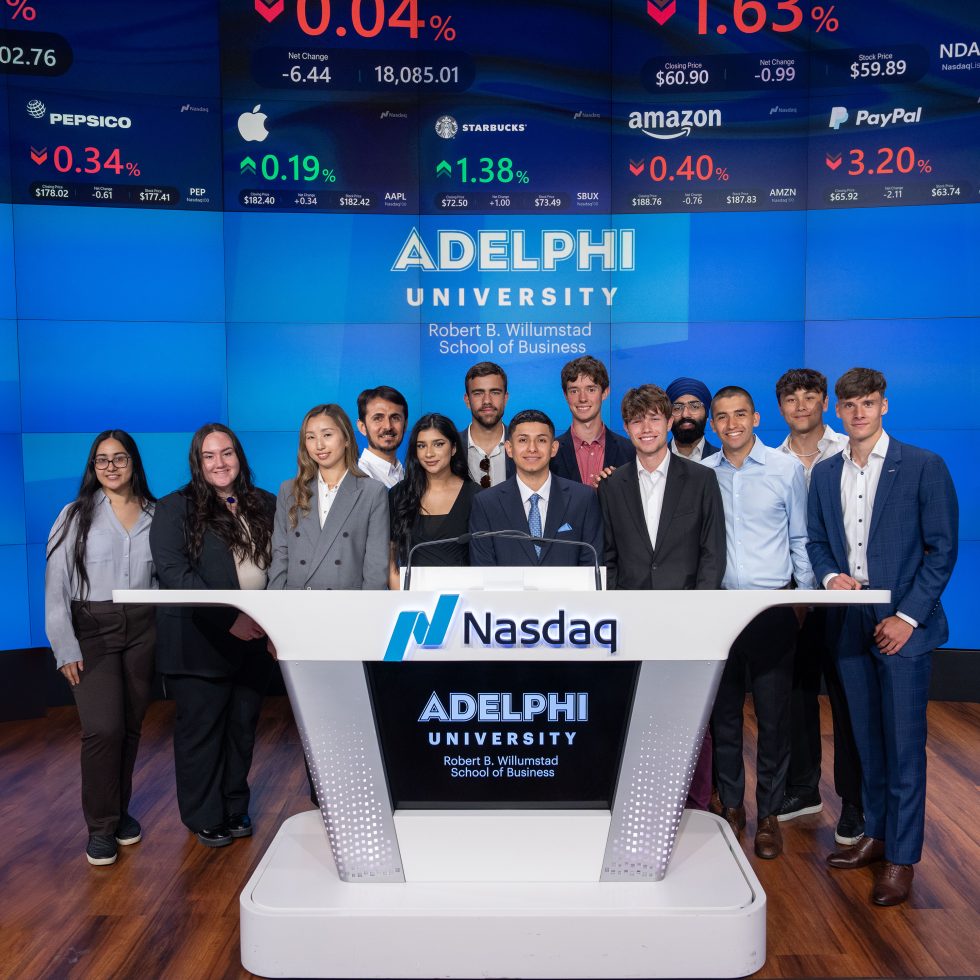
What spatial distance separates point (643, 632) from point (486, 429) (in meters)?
2.11

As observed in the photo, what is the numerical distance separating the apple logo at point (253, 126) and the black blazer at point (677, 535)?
11.7ft

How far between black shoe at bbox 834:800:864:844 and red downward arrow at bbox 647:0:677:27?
14.9 feet

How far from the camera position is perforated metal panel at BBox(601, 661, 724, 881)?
248 cm

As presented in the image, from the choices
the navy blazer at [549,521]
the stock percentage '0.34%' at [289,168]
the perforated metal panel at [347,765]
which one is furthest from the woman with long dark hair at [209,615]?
the stock percentage '0.34%' at [289,168]

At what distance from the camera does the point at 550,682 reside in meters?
2.53

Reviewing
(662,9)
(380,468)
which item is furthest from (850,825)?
(662,9)

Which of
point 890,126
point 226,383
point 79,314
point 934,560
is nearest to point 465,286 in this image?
point 226,383

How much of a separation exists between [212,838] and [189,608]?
36.5 inches

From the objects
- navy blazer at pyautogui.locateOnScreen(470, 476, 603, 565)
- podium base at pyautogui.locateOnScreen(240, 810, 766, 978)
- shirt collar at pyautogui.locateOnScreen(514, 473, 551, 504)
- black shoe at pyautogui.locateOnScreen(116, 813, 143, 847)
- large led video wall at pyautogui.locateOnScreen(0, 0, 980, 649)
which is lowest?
black shoe at pyautogui.locateOnScreen(116, 813, 143, 847)

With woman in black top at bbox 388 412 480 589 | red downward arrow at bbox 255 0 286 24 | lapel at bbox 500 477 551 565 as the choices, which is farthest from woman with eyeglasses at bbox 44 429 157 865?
red downward arrow at bbox 255 0 286 24

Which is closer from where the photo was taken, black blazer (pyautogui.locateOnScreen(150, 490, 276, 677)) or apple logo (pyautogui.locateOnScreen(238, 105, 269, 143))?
black blazer (pyautogui.locateOnScreen(150, 490, 276, 677))

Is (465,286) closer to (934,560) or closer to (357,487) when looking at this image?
(357,487)

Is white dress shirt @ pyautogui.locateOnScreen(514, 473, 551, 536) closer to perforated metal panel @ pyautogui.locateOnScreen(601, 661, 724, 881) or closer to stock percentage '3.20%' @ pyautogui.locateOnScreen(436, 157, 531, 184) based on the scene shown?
perforated metal panel @ pyautogui.locateOnScreen(601, 661, 724, 881)

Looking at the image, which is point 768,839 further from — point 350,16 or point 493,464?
point 350,16
